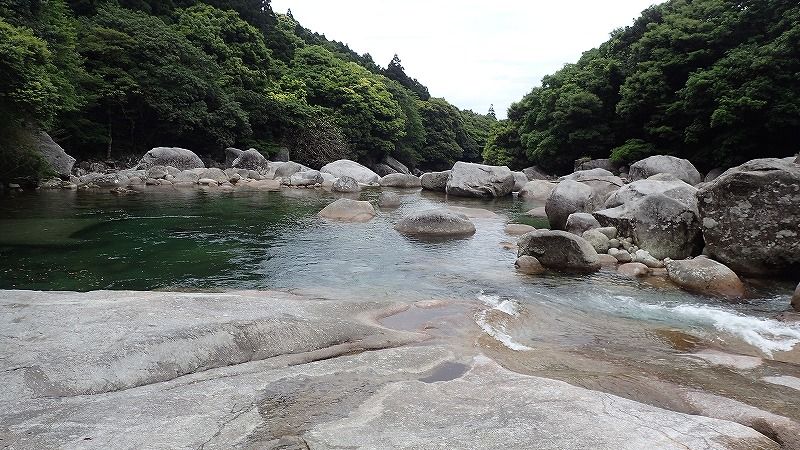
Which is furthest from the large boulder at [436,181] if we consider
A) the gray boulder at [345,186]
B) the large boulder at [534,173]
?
the large boulder at [534,173]

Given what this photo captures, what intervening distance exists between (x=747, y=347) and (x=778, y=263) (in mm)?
5006

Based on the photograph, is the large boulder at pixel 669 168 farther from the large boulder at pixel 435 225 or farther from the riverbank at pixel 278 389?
the riverbank at pixel 278 389

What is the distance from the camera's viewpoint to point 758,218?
1100 centimetres

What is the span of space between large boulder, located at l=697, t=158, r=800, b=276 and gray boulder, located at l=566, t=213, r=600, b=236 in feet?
10.9

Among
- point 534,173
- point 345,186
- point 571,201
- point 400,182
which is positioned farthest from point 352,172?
point 571,201

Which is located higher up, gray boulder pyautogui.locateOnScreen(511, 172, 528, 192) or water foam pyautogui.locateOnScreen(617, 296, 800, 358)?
gray boulder pyautogui.locateOnScreen(511, 172, 528, 192)

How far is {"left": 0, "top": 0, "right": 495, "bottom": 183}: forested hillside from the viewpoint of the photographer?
20.9 meters

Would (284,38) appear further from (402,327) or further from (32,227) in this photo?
(402,327)

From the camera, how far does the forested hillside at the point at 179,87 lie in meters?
20.9

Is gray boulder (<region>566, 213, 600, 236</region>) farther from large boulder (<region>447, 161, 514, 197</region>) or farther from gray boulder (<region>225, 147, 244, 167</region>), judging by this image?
gray boulder (<region>225, 147, 244, 167</region>)

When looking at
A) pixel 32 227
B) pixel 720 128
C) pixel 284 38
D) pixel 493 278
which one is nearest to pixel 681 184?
pixel 493 278

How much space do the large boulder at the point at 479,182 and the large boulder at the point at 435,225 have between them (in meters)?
12.4

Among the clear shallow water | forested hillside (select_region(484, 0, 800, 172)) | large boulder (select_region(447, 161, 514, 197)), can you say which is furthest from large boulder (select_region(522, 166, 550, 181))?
the clear shallow water

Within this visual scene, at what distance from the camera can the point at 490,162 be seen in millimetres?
57406
